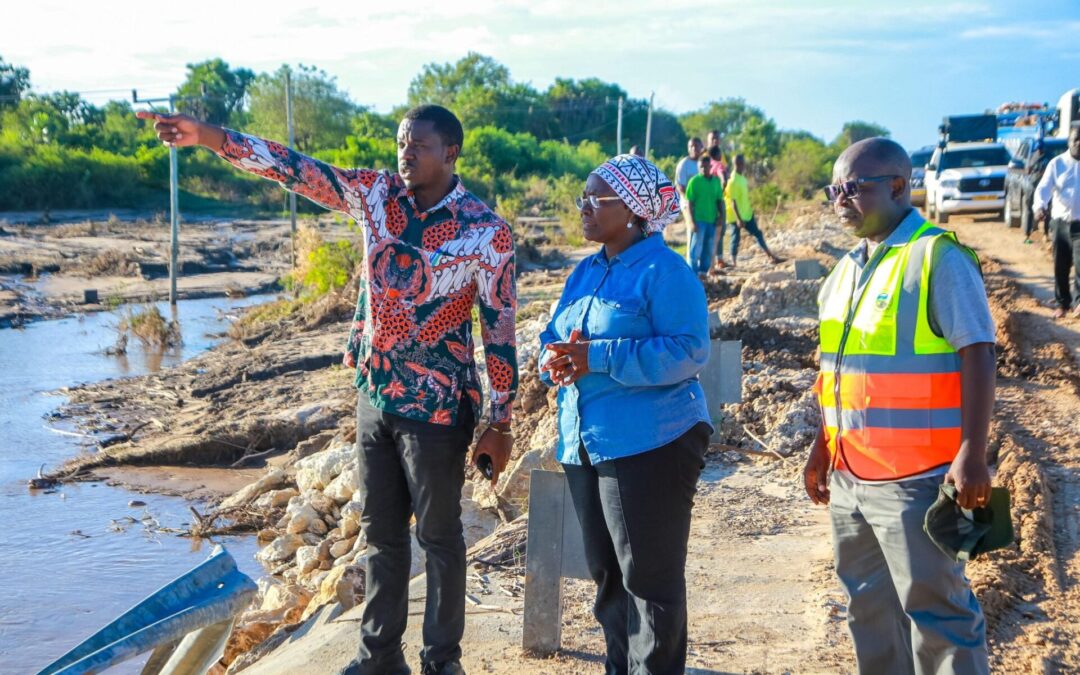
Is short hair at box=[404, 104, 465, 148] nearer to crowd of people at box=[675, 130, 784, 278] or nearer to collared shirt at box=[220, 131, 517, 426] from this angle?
collared shirt at box=[220, 131, 517, 426]

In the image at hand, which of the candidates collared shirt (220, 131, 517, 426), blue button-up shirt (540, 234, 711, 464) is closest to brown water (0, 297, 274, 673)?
collared shirt (220, 131, 517, 426)

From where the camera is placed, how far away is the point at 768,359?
8.49 meters

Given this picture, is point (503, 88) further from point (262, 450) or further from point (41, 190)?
point (262, 450)

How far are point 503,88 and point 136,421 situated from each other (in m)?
45.2

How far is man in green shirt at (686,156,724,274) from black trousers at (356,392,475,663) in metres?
8.58

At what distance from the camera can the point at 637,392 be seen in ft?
10.7

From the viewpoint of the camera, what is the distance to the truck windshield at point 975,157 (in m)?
22.2

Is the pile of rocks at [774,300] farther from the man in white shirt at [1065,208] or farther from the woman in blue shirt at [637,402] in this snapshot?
the woman in blue shirt at [637,402]

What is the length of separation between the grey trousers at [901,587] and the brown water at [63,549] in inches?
176

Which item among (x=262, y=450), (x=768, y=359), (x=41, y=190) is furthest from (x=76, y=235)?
(x=768, y=359)

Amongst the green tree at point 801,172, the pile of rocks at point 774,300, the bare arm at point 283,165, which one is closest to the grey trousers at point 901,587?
the bare arm at point 283,165

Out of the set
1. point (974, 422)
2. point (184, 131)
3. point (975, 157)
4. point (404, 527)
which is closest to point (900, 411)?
point (974, 422)

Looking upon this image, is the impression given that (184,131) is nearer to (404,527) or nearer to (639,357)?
(404,527)

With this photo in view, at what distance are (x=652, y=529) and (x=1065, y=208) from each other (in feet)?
28.0
